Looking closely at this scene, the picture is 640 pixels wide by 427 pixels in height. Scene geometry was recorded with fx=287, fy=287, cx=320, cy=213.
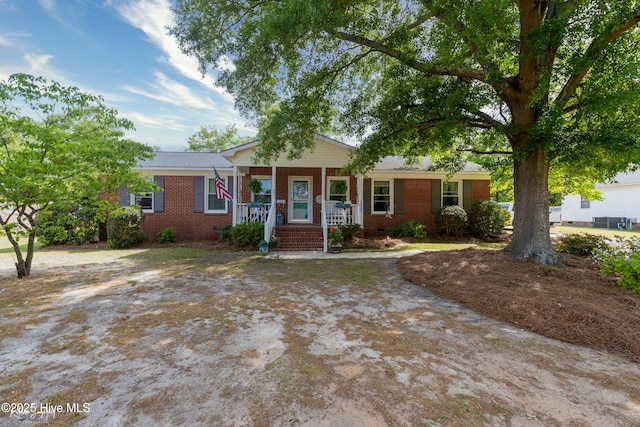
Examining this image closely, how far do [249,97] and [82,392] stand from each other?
829 cm

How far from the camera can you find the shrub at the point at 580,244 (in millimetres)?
8586

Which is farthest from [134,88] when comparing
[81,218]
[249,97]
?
[249,97]

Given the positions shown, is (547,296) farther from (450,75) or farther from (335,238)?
(335,238)

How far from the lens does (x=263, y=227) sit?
11.2 meters

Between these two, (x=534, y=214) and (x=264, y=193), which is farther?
(x=264, y=193)

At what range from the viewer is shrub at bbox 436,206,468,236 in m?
13.8

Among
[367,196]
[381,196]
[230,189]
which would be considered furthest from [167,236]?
[381,196]

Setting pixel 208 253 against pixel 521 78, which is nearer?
pixel 521 78

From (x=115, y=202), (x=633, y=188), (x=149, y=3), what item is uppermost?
(x=149, y=3)

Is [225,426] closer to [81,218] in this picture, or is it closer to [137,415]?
[137,415]

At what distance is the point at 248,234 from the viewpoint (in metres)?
11.1

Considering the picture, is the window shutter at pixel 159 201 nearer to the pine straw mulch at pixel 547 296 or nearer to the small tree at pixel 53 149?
the small tree at pixel 53 149

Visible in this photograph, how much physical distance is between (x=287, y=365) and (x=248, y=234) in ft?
28.2

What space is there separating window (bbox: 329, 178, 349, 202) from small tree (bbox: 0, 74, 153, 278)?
27.8ft
